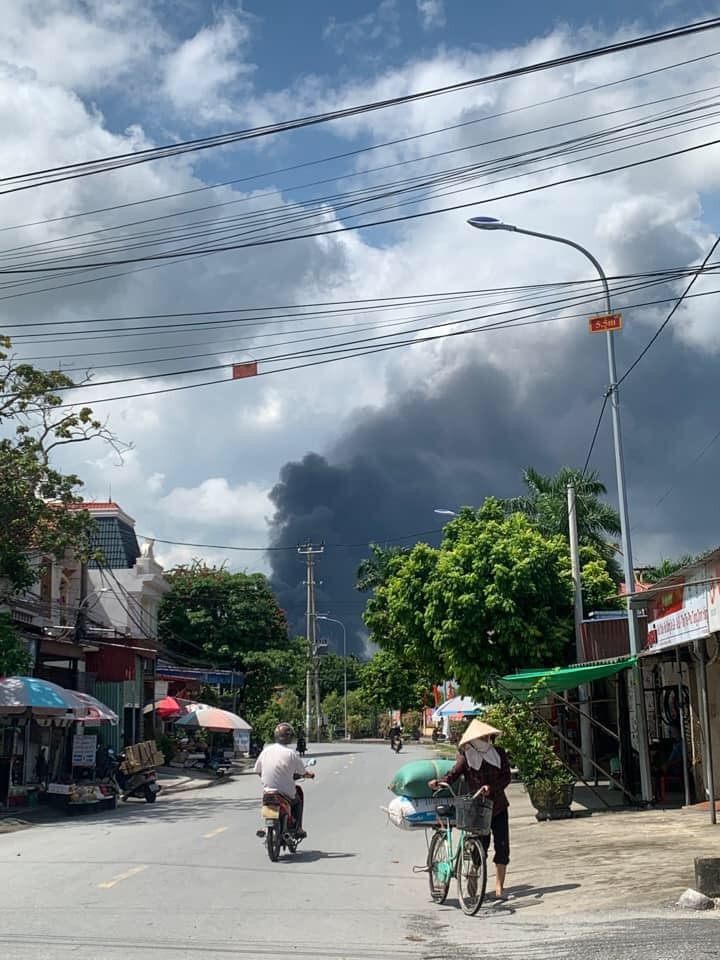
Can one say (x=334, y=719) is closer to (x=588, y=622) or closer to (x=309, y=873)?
(x=588, y=622)

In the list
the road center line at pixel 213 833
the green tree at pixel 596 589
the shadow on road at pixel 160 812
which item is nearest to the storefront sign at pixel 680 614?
the road center line at pixel 213 833

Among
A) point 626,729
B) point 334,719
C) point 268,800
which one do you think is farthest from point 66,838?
point 334,719

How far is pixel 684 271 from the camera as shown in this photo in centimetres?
1748

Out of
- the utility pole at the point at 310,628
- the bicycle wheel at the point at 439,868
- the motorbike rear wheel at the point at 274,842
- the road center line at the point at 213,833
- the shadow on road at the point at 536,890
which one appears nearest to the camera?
the bicycle wheel at the point at 439,868

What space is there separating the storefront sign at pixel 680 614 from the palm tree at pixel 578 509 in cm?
2143

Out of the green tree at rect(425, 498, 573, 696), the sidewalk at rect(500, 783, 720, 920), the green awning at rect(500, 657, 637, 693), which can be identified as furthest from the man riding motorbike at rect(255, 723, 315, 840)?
the green tree at rect(425, 498, 573, 696)

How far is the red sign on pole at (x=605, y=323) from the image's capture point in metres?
18.7

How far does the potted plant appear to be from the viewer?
1883 centimetres

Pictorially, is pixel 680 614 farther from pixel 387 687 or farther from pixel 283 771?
pixel 387 687

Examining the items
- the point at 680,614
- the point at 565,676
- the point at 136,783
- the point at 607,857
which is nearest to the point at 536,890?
the point at 607,857

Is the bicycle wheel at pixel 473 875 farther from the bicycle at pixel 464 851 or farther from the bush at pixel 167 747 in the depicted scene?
the bush at pixel 167 747

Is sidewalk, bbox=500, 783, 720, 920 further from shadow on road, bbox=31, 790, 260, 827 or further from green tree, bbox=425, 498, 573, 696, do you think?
shadow on road, bbox=31, 790, 260, 827

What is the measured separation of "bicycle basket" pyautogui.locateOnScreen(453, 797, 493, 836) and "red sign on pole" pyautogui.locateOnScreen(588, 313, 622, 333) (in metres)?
10.5

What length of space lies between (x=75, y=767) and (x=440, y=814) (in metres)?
20.1
